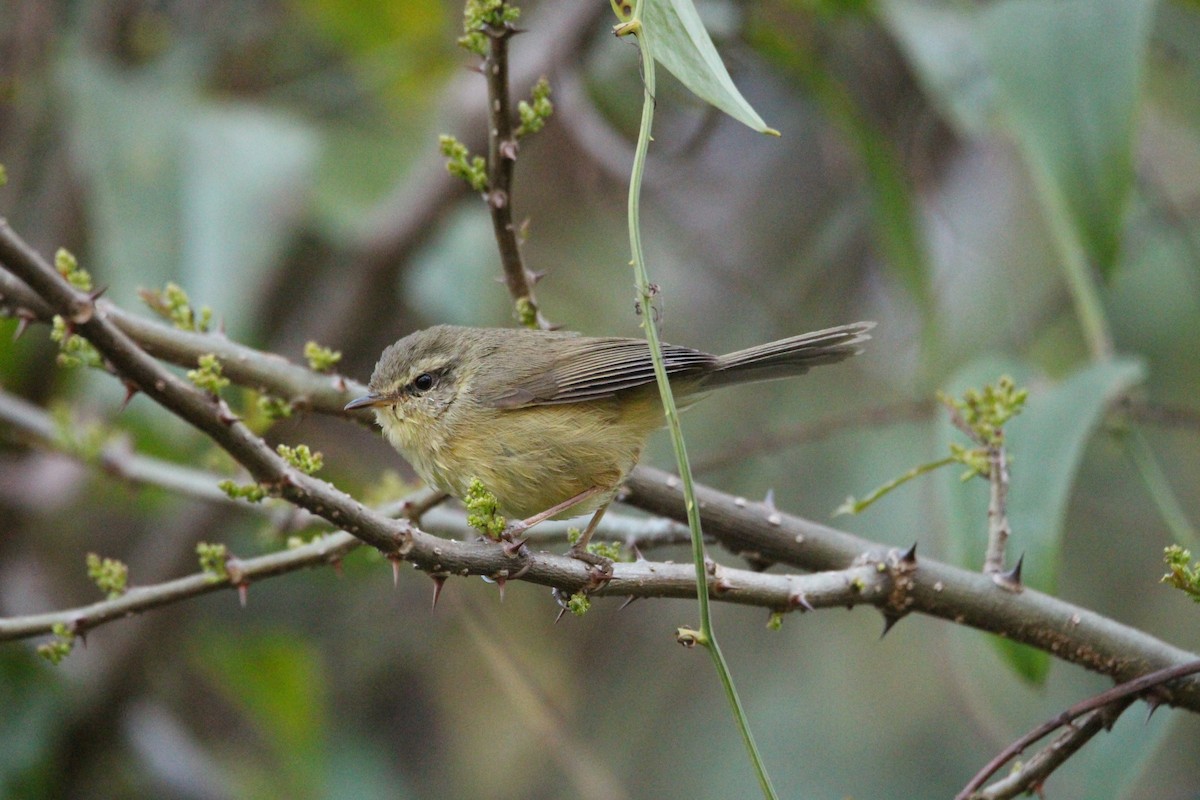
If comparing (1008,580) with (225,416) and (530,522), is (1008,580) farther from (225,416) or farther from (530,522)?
(225,416)

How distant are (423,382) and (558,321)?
2.96 meters

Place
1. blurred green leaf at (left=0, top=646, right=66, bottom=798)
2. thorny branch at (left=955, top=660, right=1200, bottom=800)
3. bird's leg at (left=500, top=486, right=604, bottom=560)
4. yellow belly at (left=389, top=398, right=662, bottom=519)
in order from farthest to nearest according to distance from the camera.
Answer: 1. blurred green leaf at (left=0, top=646, right=66, bottom=798)
2. yellow belly at (left=389, top=398, right=662, bottom=519)
3. thorny branch at (left=955, top=660, right=1200, bottom=800)
4. bird's leg at (left=500, top=486, right=604, bottom=560)

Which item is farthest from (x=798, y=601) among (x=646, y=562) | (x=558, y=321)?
(x=558, y=321)

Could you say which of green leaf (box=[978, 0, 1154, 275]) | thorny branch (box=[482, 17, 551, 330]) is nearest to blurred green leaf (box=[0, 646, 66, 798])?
thorny branch (box=[482, 17, 551, 330])

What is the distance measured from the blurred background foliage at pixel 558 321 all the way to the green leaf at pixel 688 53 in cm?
223

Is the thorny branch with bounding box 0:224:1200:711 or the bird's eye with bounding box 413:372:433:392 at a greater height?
the bird's eye with bounding box 413:372:433:392

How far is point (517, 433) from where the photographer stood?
3.06 m

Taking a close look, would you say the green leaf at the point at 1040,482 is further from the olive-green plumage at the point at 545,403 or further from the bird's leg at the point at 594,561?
the bird's leg at the point at 594,561

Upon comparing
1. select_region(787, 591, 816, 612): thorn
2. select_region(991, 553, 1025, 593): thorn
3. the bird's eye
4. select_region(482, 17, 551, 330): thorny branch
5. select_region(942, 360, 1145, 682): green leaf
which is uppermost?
the bird's eye

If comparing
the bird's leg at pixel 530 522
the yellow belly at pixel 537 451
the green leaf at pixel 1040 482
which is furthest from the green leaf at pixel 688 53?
the green leaf at pixel 1040 482

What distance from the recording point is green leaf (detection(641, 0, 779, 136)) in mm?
1846

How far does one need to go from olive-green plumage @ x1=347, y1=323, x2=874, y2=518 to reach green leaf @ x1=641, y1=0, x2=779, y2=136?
1.06m

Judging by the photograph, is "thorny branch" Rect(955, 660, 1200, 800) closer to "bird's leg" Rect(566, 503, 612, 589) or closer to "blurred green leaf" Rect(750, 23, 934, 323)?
"bird's leg" Rect(566, 503, 612, 589)

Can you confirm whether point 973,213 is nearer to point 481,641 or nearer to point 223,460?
point 481,641
